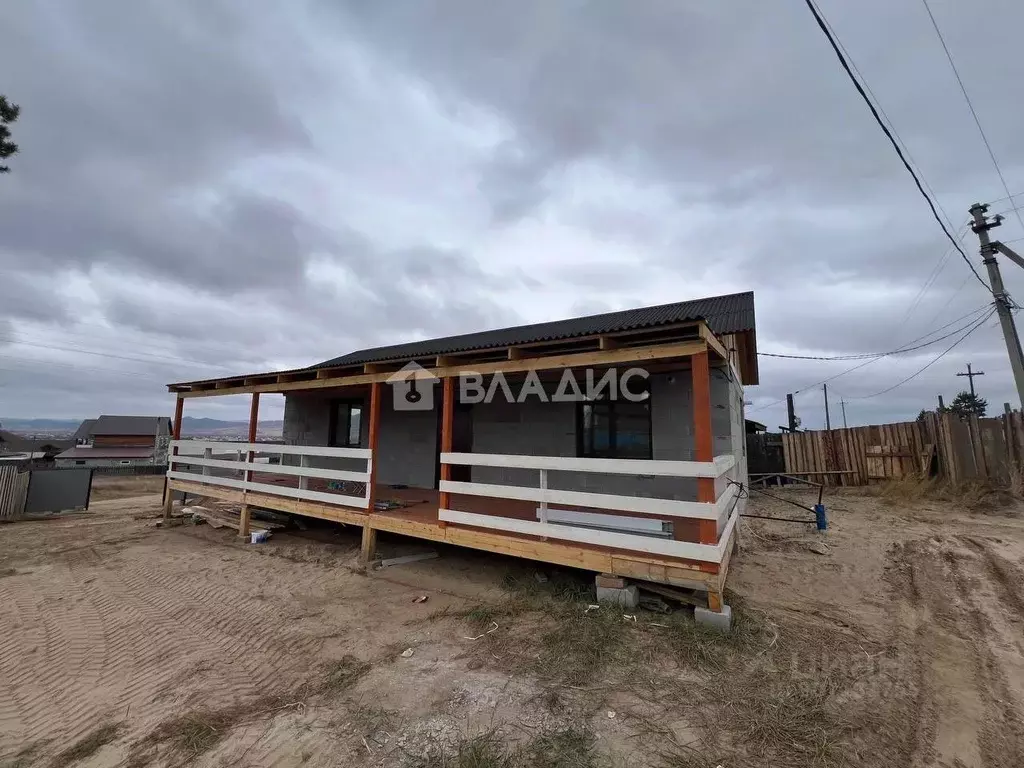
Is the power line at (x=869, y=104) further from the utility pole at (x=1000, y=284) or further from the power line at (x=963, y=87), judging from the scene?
the utility pole at (x=1000, y=284)

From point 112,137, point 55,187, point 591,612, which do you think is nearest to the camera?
point 591,612

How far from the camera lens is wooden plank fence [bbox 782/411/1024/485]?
991 centimetres

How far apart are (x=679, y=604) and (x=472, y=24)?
26.9 ft

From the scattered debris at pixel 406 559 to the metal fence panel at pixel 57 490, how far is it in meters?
13.2

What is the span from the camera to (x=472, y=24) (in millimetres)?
6258

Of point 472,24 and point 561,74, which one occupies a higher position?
point 472,24

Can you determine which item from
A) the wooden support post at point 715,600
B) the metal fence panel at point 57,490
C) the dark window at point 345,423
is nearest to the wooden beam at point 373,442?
the wooden support post at point 715,600

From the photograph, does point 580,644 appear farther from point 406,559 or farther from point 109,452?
point 109,452

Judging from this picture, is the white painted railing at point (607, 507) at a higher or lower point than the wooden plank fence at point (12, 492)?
higher

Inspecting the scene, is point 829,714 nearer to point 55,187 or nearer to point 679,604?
point 679,604

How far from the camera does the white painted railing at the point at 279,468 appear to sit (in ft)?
22.1

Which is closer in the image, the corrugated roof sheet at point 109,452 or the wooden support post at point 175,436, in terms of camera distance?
the wooden support post at point 175,436

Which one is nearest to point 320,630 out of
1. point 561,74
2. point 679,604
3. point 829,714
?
point 679,604

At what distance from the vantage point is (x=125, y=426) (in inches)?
1598
